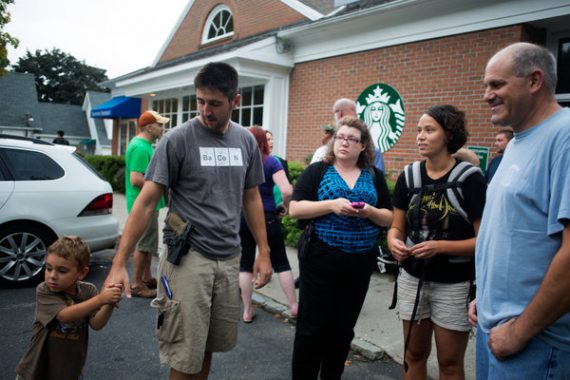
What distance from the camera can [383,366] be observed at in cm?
358

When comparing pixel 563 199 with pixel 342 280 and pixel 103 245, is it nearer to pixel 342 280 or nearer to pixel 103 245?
pixel 342 280

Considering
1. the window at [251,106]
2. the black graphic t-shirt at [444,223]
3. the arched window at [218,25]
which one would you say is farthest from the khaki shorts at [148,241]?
the arched window at [218,25]

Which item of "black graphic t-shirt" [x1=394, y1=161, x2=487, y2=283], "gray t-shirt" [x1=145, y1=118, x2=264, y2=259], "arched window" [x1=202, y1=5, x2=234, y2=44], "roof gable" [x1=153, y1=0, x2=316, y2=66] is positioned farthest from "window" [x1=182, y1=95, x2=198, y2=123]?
"black graphic t-shirt" [x1=394, y1=161, x2=487, y2=283]

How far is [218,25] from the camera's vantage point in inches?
579

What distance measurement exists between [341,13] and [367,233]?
25.0 ft

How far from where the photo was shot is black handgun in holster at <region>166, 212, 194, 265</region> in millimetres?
2391

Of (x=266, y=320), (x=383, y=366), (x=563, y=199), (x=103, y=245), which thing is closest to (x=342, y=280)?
(x=383, y=366)

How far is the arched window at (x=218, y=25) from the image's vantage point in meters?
14.1

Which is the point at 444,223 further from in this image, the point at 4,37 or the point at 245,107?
the point at 4,37

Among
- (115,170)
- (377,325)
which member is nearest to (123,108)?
(115,170)

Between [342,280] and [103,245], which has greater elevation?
[342,280]

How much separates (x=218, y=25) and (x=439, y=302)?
14043 mm

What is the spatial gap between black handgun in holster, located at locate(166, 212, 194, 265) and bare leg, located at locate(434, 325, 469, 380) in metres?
1.53

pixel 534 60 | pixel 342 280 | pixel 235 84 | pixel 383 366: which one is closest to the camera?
pixel 534 60
